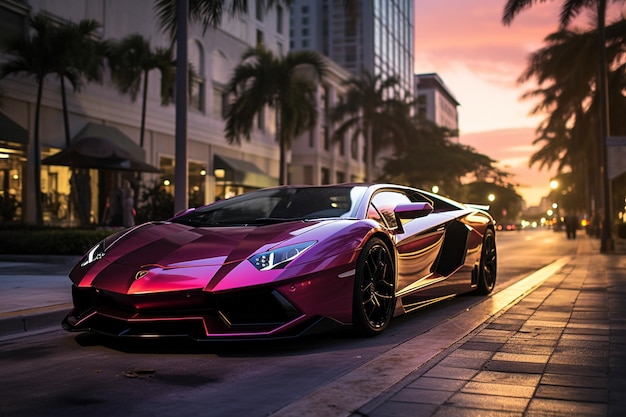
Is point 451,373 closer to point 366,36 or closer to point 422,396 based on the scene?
point 422,396

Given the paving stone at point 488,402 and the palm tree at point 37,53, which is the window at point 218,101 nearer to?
the palm tree at point 37,53

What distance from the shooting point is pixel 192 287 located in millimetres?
4539

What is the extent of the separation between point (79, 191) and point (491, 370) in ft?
71.3

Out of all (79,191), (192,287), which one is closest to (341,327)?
(192,287)

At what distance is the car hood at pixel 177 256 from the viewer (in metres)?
4.62

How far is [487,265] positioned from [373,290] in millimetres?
3451

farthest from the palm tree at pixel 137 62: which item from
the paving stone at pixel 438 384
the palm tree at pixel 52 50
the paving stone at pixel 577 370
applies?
the paving stone at pixel 438 384

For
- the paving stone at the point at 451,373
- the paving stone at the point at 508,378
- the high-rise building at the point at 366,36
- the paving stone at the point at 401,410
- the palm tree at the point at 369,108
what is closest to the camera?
the paving stone at the point at 401,410

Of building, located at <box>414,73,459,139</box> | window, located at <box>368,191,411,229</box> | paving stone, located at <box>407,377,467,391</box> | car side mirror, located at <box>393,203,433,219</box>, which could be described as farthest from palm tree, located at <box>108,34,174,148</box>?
building, located at <box>414,73,459,139</box>

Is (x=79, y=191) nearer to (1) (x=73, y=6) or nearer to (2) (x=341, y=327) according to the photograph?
(1) (x=73, y=6)

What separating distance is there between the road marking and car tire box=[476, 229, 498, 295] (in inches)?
53.9

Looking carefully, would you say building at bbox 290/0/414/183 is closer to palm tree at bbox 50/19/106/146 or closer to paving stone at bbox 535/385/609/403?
palm tree at bbox 50/19/106/146

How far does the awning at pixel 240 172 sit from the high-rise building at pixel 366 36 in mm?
50131

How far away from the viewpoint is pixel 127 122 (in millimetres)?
29969
